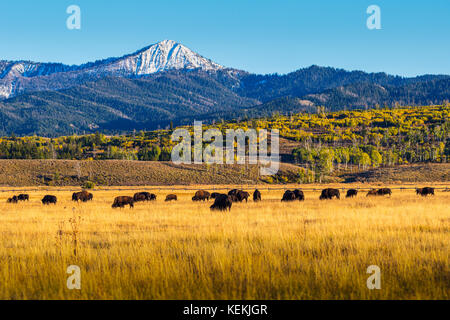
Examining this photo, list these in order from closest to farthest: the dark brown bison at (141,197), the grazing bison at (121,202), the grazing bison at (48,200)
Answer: the grazing bison at (121,202)
the grazing bison at (48,200)
the dark brown bison at (141,197)

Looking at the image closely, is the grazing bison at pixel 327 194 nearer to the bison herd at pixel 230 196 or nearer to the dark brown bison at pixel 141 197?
the bison herd at pixel 230 196

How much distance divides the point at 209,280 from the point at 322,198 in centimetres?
3508

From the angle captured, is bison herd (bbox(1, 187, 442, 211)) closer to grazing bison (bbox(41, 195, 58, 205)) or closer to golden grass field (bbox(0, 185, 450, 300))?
grazing bison (bbox(41, 195, 58, 205))

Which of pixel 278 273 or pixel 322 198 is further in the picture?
pixel 322 198

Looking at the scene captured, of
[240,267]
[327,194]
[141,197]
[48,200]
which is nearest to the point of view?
[240,267]

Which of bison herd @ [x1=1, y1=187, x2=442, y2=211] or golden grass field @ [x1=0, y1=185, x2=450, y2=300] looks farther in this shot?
bison herd @ [x1=1, y1=187, x2=442, y2=211]

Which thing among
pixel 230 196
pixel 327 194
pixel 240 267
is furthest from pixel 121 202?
pixel 240 267

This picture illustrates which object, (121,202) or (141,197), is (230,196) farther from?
(141,197)

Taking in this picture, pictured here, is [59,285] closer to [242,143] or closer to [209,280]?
[209,280]

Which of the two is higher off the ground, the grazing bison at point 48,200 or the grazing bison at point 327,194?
the grazing bison at point 327,194

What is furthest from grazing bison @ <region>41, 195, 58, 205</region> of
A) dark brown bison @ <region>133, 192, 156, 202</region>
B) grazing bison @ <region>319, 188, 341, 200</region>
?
grazing bison @ <region>319, 188, 341, 200</region>

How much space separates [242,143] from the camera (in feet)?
631

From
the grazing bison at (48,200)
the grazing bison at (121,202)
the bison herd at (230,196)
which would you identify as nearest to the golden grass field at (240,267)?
the grazing bison at (121,202)
